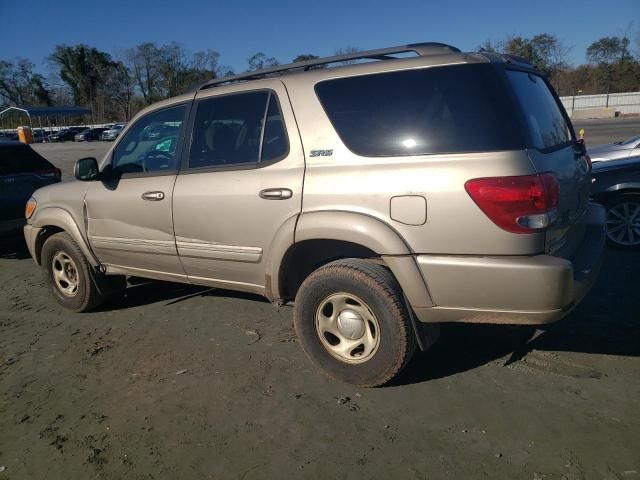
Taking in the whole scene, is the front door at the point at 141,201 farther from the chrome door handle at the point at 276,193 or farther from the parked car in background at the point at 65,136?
the parked car in background at the point at 65,136

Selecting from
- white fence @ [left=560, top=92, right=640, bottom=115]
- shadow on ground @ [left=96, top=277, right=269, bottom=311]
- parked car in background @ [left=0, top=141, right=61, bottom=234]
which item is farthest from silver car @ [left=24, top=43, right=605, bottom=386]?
white fence @ [left=560, top=92, right=640, bottom=115]

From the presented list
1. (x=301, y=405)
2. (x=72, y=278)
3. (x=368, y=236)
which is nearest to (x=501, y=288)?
(x=368, y=236)

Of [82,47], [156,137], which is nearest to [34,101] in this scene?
[82,47]

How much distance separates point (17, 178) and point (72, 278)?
10.9 feet

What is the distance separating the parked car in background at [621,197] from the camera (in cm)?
575

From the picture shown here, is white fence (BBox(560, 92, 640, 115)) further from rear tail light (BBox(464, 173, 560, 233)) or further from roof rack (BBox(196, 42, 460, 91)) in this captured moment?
rear tail light (BBox(464, 173, 560, 233))

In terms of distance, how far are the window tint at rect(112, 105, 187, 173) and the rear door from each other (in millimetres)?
2517

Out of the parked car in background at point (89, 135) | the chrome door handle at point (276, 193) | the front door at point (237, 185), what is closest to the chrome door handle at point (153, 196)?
the front door at point (237, 185)

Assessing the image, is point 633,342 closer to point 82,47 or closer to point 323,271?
point 323,271

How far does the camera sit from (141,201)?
399cm

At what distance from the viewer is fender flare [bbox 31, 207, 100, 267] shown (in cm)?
452

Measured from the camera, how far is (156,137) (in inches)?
164

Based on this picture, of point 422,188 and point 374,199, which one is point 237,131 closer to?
point 374,199

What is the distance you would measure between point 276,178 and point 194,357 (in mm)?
1520
